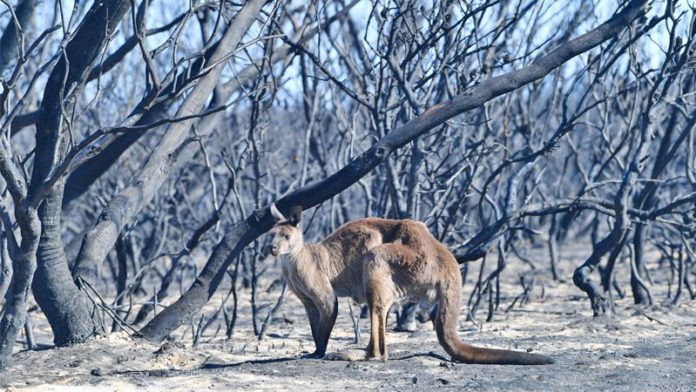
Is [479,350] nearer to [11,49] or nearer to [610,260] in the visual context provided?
[610,260]

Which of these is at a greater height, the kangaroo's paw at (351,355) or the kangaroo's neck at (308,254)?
the kangaroo's neck at (308,254)

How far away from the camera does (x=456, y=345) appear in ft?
22.7

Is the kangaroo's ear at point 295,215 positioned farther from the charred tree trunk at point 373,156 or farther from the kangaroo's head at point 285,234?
the charred tree trunk at point 373,156

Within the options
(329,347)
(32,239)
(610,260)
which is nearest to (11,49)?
(32,239)

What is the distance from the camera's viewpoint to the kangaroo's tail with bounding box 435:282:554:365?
6770mm

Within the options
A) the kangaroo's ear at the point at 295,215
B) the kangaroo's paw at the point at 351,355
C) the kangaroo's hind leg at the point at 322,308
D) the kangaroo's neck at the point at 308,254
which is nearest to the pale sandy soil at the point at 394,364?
the kangaroo's paw at the point at 351,355

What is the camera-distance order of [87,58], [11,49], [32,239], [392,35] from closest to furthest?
[32,239]
[87,58]
[392,35]
[11,49]

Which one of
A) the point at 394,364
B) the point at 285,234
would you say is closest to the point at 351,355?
the point at 394,364

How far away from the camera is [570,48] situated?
6.97 m

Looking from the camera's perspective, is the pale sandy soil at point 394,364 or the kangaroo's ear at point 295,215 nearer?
the pale sandy soil at point 394,364

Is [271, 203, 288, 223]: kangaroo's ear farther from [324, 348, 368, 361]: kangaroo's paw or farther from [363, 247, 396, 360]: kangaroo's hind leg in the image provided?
[324, 348, 368, 361]: kangaroo's paw

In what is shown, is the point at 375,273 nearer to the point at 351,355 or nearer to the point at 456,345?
the point at 351,355

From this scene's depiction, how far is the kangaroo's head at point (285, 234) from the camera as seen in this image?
23.2 ft

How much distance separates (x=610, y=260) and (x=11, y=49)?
237 inches
